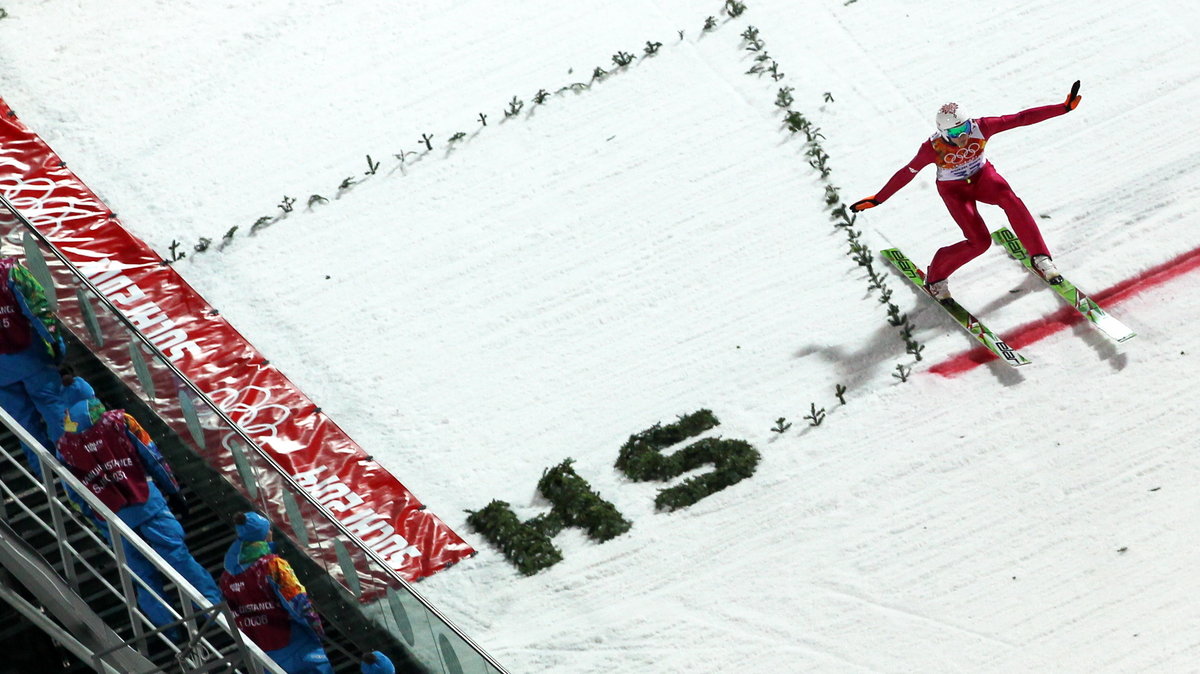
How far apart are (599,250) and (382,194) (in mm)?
2155

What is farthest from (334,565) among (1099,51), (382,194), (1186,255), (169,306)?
(1099,51)

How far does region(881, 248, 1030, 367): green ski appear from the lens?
13.8 metres

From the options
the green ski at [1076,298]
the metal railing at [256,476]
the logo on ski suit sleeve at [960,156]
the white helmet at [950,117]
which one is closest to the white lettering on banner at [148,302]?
the metal railing at [256,476]

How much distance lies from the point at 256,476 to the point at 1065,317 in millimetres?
6504

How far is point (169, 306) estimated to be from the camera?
15023 mm

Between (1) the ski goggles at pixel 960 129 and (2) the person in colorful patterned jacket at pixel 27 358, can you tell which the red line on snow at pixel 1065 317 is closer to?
(1) the ski goggles at pixel 960 129

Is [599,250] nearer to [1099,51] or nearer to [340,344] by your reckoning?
[340,344]

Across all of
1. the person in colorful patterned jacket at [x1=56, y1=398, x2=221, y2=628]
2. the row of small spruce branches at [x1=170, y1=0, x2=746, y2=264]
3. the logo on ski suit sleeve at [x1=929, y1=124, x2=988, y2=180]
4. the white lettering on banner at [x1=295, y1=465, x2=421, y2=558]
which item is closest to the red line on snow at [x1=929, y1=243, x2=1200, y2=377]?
the logo on ski suit sleeve at [x1=929, y1=124, x2=988, y2=180]

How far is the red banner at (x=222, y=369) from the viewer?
13328 millimetres

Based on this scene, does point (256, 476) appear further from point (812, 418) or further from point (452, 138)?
point (452, 138)

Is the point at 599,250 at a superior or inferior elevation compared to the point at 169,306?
inferior

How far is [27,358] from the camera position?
40.7ft

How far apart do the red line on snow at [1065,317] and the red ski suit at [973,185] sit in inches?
21.9

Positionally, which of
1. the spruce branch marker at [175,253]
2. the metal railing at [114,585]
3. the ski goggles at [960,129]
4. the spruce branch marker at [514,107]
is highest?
the spruce branch marker at [175,253]
